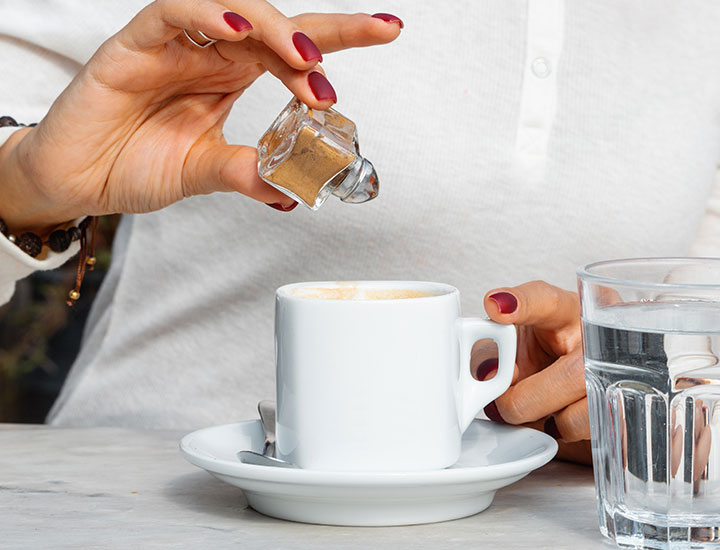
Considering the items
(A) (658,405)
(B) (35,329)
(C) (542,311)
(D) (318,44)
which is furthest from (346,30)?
(B) (35,329)

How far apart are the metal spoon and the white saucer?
2cm

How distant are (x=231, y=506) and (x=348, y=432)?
112mm

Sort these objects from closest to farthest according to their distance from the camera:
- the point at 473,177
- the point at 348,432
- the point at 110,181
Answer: the point at 348,432
the point at 110,181
the point at 473,177

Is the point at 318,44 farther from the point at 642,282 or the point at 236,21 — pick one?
the point at 642,282

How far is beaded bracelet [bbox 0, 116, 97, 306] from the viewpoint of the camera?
95 centimetres

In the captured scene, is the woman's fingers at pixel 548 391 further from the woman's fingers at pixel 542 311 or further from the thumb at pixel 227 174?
the thumb at pixel 227 174

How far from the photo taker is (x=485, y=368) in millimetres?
752

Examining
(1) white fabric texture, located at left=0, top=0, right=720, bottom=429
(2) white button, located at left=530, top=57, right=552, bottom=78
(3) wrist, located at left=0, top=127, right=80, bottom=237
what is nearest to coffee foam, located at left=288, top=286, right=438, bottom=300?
(3) wrist, located at left=0, top=127, right=80, bottom=237

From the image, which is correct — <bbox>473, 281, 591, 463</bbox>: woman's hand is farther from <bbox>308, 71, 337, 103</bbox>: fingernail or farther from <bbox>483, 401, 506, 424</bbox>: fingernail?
<bbox>308, 71, 337, 103</bbox>: fingernail

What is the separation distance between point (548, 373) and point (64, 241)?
0.55 m

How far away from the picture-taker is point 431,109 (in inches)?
45.2

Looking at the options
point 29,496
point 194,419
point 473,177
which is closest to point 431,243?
point 473,177

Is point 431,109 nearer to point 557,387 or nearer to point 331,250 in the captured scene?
point 331,250

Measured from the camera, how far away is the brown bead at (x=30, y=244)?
37.5 inches
